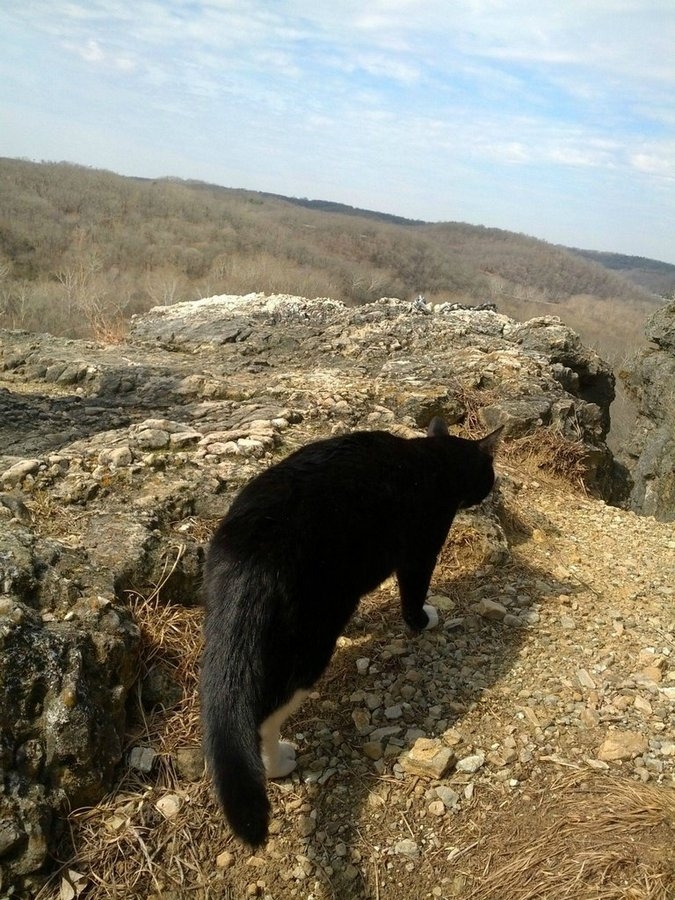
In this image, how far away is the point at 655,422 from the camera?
35.5 feet

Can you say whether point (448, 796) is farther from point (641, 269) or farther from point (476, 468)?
point (641, 269)

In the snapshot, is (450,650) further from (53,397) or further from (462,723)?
(53,397)

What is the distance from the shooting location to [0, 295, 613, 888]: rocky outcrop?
200 cm

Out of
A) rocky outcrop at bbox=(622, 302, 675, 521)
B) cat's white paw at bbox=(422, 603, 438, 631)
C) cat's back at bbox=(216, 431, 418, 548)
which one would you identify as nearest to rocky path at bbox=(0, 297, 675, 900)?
cat's white paw at bbox=(422, 603, 438, 631)

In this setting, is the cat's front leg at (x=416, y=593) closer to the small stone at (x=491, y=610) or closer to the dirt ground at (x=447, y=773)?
the dirt ground at (x=447, y=773)

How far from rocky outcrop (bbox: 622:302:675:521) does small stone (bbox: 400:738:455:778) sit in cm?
795

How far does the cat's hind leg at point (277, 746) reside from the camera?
215 centimetres

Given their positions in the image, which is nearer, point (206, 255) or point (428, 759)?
point (428, 759)

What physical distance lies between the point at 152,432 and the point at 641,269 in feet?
346

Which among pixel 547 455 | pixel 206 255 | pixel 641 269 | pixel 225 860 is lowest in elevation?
pixel 225 860

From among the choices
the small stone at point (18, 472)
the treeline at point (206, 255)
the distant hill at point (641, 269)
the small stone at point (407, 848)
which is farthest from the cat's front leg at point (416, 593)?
the distant hill at point (641, 269)

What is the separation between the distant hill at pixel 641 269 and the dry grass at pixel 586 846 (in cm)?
7460

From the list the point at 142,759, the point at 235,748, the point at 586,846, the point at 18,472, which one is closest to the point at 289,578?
the point at 235,748

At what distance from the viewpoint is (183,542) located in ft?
9.74
